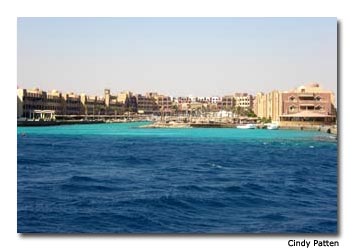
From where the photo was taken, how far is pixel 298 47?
634 centimetres

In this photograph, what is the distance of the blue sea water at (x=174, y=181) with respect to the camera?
6195 mm

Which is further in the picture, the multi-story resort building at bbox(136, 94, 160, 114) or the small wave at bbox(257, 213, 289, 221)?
the multi-story resort building at bbox(136, 94, 160, 114)

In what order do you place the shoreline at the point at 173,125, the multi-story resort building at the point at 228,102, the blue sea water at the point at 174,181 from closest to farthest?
the blue sea water at the point at 174,181
the shoreline at the point at 173,125
the multi-story resort building at the point at 228,102

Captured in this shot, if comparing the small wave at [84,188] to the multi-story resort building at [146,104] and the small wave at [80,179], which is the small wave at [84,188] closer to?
the small wave at [80,179]

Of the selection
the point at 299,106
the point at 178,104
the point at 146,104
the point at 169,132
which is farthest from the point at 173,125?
the point at 299,106

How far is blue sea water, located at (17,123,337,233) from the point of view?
20.3 ft

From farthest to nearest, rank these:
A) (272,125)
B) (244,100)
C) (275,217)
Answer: (272,125), (244,100), (275,217)

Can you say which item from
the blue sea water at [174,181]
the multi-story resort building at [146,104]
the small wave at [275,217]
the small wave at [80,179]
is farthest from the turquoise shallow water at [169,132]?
the small wave at [275,217]

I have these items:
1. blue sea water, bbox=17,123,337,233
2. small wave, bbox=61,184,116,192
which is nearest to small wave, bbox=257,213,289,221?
blue sea water, bbox=17,123,337,233

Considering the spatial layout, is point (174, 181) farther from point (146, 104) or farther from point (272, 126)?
point (272, 126)

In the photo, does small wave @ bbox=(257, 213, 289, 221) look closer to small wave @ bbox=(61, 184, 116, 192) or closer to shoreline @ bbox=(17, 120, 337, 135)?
shoreline @ bbox=(17, 120, 337, 135)

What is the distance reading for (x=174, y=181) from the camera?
632cm
